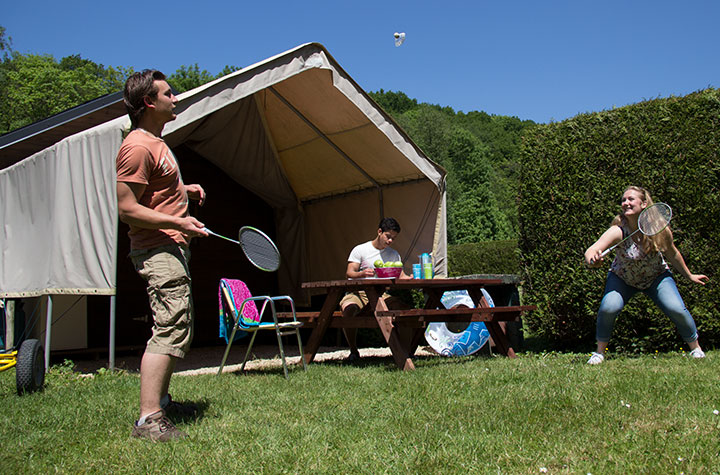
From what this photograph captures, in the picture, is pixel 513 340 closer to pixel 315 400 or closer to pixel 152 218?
pixel 315 400

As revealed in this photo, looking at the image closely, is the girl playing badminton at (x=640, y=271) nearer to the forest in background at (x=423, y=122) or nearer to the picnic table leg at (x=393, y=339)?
the picnic table leg at (x=393, y=339)

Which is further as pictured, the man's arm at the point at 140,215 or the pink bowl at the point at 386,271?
the pink bowl at the point at 386,271

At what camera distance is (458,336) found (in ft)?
21.0

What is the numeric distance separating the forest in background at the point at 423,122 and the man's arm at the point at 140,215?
28.7 metres

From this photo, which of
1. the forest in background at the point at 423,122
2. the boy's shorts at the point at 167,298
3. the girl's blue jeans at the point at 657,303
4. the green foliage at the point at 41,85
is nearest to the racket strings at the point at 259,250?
the boy's shorts at the point at 167,298

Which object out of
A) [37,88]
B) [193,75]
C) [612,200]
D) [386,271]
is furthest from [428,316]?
[193,75]

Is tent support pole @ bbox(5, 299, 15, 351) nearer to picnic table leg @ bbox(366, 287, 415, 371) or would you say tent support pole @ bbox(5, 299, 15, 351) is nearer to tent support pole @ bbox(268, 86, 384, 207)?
picnic table leg @ bbox(366, 287, 415, 371)

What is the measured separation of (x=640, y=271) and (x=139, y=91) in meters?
3.70

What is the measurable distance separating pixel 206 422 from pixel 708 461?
220 centimetres

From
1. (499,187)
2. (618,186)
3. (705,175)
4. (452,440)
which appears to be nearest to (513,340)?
(618,186)

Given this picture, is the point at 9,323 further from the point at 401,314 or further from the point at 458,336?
the point at 458,336

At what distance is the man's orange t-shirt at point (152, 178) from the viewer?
272cm

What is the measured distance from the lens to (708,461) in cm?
208

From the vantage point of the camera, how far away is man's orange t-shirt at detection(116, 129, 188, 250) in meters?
2.72
